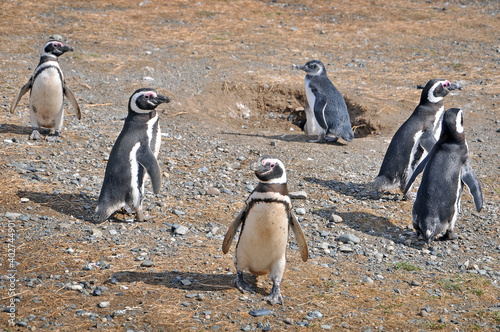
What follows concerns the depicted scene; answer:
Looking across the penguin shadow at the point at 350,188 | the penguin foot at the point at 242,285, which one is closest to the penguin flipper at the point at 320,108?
the penguin shadow at the point at 350,188

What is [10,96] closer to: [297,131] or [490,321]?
[297,131]

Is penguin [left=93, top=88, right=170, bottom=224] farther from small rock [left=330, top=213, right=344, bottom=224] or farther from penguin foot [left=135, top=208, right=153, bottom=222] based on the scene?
small rock [left=330, top=213, right=344, bottom=224]

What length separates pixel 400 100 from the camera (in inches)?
339

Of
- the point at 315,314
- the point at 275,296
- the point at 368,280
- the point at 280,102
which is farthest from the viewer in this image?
the point at 280,102

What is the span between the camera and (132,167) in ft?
15.2

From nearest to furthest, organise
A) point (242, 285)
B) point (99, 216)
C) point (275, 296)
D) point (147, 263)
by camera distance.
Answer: point (275, 296), point (242, 285), point (147, 263), point (99, 216)

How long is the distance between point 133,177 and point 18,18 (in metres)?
7.75

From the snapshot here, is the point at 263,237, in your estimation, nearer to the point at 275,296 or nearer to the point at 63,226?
the point at 275,296

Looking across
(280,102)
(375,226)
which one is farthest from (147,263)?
(280,102)

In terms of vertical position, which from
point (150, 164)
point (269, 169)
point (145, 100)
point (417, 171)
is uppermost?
point (145, 100)

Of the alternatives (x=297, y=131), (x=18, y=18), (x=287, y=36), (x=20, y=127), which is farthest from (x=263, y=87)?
(x=18, y=18)

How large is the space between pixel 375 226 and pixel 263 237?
1.84 meters

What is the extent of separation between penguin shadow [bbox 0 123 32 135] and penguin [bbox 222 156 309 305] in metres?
3.68

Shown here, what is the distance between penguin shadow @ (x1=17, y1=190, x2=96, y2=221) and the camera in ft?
15.4
